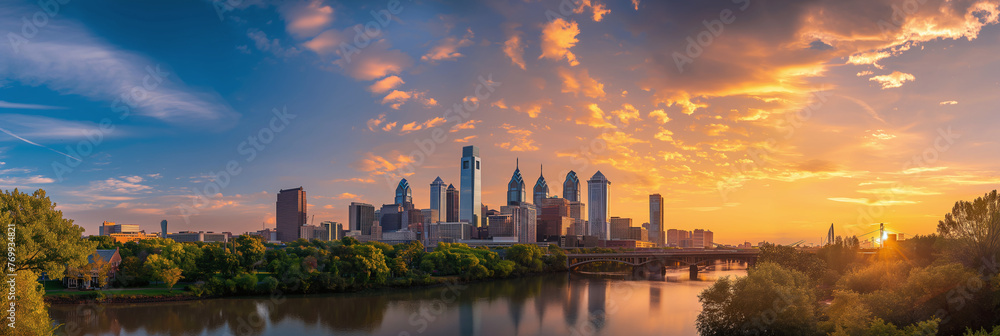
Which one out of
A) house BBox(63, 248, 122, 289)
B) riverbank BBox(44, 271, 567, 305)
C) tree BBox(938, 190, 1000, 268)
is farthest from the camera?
house BBox(63, 248, 122, 289)

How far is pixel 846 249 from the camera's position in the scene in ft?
300

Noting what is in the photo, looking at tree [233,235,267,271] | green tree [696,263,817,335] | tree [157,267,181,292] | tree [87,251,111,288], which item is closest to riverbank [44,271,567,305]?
tree [157,267,181,292]

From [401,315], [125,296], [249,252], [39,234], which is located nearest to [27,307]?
[39,234]

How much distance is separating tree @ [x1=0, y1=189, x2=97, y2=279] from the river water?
59.1 feet

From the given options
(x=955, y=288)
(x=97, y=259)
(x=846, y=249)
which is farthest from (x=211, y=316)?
(x=846, y=249)

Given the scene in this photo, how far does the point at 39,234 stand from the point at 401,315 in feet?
111

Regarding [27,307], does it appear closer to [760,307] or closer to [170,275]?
[760,307]

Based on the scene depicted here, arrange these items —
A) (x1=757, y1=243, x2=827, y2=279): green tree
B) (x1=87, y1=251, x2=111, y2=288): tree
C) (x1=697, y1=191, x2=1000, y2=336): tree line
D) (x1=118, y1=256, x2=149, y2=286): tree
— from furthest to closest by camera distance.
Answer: (x1=757, y1=243, x2=827, y2=279): green tree, (x1=118, y1=256, x2=149, y2=286): tree, (x1=87, y1=251, x2=111, y2=288): tree, (x1=697, y1=191, x2=1000, y2=336): tree line

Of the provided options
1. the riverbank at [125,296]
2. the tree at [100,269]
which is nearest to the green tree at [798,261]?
the riverbank at [125,296]

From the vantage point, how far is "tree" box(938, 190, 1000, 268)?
167 ft

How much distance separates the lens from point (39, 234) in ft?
105

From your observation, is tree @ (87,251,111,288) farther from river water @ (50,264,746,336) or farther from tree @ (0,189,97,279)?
tree @ (0,189,97,279)

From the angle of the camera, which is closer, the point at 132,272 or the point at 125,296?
the point at 125,296

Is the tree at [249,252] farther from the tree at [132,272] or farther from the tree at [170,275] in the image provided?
the tree at [132,272]
